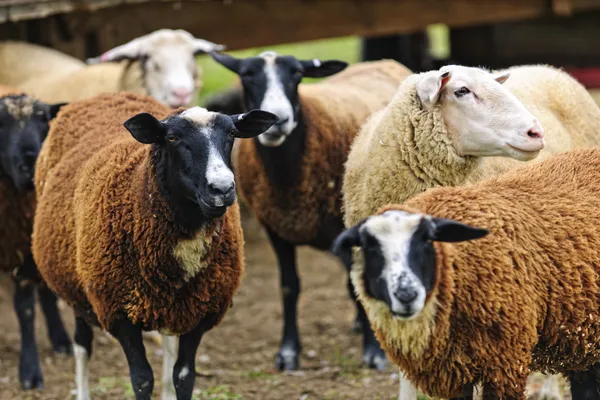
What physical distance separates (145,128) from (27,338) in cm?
284

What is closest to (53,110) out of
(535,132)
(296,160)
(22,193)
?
(22,193)

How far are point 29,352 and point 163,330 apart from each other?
2170mm

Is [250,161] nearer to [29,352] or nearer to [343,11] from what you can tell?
[29,352]

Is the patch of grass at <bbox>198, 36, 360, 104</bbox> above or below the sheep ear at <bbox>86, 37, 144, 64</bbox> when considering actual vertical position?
below

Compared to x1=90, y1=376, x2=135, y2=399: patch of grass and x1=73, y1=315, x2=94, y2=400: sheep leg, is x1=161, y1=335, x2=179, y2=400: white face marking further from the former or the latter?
x1=73, y1=315, x2=94, y2=400: sheep leg

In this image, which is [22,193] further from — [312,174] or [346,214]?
[346,214]

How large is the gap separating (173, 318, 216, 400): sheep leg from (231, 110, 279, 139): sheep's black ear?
3.39ft

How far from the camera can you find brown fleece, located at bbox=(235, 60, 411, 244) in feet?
23.8

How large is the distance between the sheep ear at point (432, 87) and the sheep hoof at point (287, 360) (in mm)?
2579

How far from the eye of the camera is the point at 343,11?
10477mm

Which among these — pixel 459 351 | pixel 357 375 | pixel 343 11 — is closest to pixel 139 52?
pixel 343 11

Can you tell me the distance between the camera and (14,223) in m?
7.09

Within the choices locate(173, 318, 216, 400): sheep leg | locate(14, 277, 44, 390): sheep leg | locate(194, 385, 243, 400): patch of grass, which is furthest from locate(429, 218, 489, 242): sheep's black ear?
locate(14, 277, 44, 390): sheep leg

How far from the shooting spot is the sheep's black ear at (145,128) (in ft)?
16.6
